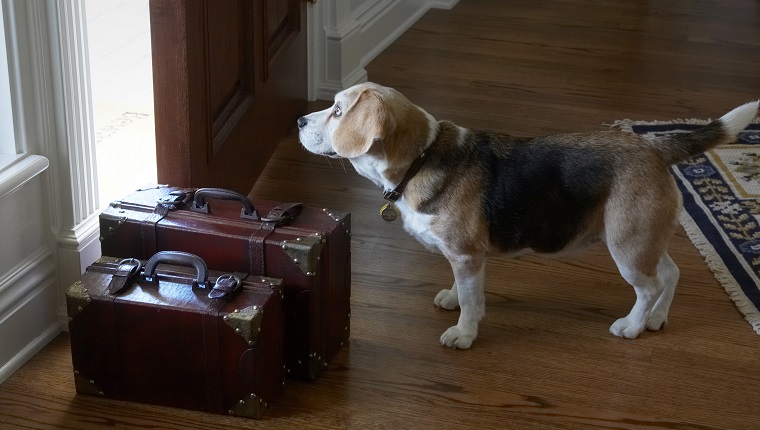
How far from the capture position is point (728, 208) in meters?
2.81

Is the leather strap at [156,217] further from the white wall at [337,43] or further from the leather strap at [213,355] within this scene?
the white wall at [337,43]

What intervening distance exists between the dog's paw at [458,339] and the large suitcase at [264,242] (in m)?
0.27

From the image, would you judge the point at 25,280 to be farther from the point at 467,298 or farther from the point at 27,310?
the point at 467,298

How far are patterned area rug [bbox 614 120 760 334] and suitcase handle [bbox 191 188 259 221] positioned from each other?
1229mm

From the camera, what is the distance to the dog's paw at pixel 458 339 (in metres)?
2.12

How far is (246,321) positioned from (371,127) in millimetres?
462

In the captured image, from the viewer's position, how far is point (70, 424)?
1838 mm

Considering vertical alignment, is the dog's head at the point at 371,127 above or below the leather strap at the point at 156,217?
above

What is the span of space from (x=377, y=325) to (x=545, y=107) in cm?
167

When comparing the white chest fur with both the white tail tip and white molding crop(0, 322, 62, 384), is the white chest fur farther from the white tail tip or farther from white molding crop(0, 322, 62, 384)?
white molding crop(0, 322, 62, 384)

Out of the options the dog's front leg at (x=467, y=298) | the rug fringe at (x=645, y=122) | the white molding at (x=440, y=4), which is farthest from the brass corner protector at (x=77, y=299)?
the white molding at (x=440, y=4)

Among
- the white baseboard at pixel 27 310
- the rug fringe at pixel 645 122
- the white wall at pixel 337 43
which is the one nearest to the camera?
the white baseboard at pixel 27 310

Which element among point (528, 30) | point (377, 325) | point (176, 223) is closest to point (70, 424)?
point (176, 223)

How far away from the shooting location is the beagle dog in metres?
1.99
